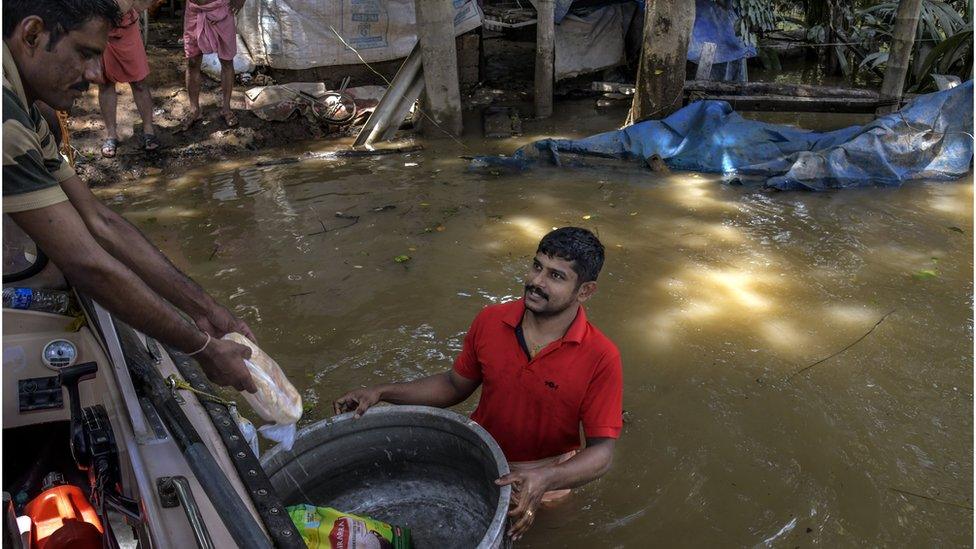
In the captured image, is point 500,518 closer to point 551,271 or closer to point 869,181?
point 551,271

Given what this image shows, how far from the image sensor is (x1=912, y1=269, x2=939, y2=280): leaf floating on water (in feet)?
15.7

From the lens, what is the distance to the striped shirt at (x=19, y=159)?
70.0 inches

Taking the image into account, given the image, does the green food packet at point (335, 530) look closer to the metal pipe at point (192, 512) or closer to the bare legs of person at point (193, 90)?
the metal pipe at point (192, 512)

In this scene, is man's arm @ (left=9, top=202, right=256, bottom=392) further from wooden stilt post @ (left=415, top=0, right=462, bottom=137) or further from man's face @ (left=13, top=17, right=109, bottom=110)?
wooden stilt post @ (left=415, top=0, right=462, bottom=137)

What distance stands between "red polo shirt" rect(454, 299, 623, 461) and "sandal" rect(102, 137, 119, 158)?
563 centimetres

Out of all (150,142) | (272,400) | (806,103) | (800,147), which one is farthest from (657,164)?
(272,400)

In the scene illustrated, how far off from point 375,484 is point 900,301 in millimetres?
3469

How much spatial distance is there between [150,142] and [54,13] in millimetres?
5651

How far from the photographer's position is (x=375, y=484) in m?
2.59

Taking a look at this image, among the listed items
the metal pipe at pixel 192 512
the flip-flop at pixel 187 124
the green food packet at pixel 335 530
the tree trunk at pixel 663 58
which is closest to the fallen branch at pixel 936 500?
the green food packet at pixel 335 530

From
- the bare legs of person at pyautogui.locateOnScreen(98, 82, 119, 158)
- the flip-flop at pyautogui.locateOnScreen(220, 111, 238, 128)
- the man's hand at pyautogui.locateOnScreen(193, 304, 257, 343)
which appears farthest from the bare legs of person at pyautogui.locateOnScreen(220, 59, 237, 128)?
the man's hand at pyautogui.locateOnScreen(193, 304, 257, 343)

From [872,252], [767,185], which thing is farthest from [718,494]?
[767,185]

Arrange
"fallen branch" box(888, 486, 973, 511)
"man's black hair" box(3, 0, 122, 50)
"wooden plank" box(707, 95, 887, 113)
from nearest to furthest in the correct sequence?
"man's black hair" box(3, 0, 122, 50) → "fallen branch" box(888, 486, 973, 511) → "wooden plank" box(707, 95, 887, 113)

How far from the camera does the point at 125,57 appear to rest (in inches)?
254
